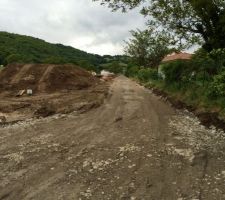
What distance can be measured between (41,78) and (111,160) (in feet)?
79.3

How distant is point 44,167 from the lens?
11547 mm

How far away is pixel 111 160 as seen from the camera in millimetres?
12117

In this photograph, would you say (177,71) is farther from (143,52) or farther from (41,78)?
(143,52)

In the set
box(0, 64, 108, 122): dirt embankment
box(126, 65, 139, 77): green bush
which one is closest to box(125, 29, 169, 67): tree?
box(126, 65, 139, 77): green bush

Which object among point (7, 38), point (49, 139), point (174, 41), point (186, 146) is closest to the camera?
point (186, 146)

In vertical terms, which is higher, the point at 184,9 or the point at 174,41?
the point at 184,9

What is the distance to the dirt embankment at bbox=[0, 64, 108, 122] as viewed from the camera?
74.4ft

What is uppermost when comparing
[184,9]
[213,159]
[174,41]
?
[184,9]

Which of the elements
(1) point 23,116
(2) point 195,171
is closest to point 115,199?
(2) point 195,171

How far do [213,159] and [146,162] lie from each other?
1.96 metres

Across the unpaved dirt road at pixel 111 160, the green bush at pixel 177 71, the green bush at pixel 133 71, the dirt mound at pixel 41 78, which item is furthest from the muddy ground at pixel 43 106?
the green bush at pixel 133 71

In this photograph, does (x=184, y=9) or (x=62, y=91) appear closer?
(x=184, y=9)

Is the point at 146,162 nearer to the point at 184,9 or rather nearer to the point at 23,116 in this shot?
the point at 23,116

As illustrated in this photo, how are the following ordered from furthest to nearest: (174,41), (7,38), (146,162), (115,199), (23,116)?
(7,38), (174,41), (23,116), (146,162), (115,199)
